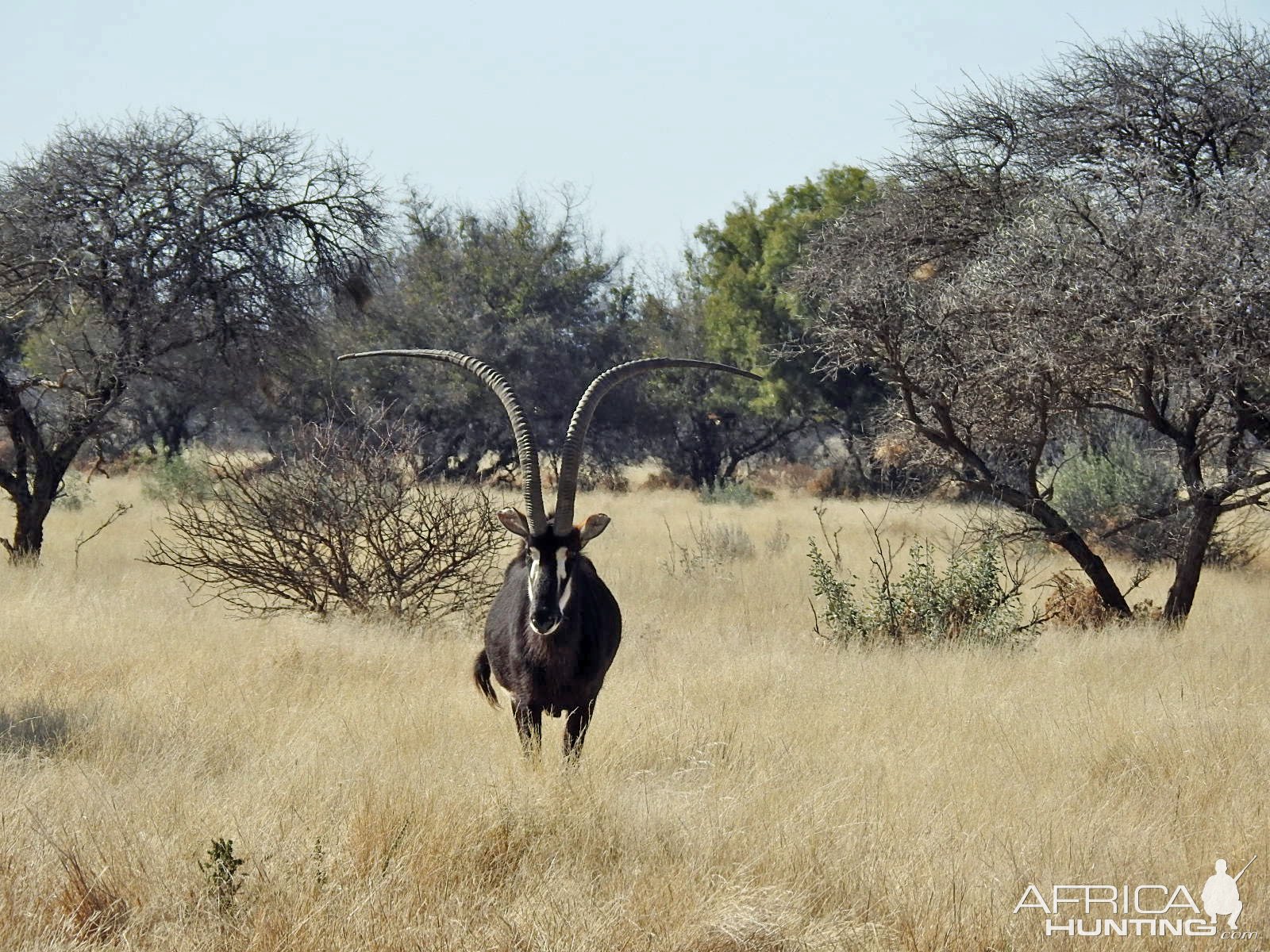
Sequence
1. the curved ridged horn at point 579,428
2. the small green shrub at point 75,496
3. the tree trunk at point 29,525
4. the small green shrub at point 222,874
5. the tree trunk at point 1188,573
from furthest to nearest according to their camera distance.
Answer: the small green shrub at point 75,496
the tree trunk at point 29,525
the tree trunk at point 1188,573
the curved ridged horn at point 579,428
the small green shrub at point 222,874

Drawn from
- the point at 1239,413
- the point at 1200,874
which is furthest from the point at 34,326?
the point at 1200,874

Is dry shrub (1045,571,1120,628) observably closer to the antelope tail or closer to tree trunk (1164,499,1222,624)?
tree trunk (1164,499,1222,624)

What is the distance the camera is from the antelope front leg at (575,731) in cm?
592

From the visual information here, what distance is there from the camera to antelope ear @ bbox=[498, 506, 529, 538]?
19.5 ft

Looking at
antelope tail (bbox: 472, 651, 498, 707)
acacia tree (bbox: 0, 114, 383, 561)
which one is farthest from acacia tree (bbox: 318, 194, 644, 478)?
antelope tail (bbox: 472, 651, 498, 707)

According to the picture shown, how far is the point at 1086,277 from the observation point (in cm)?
948

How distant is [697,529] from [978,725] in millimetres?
12505

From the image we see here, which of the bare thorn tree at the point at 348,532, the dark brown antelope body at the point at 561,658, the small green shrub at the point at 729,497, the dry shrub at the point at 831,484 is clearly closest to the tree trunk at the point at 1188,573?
the bare thorn tree at the point at 348,532

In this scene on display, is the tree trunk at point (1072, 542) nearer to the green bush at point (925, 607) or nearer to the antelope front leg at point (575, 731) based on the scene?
the green bush at point (925, 607)

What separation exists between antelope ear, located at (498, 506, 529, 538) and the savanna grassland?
1053mm

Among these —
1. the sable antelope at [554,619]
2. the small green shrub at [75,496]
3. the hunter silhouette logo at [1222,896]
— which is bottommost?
the hunter silhouette logo at [1222,896]

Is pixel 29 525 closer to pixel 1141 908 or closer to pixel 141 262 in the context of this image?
pixel 141 262

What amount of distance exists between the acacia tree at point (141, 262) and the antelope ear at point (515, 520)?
805 cm

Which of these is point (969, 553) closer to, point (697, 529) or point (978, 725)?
point (978, 725)
